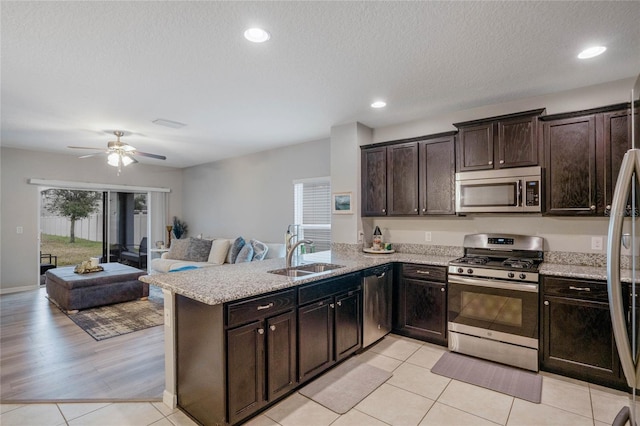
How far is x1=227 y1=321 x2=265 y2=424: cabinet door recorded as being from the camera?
1980 mm

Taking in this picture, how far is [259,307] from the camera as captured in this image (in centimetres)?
215

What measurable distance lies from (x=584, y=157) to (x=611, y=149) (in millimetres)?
183

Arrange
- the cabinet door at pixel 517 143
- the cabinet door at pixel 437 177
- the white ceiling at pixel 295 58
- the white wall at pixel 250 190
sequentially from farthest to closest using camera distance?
the white wall at pixel 250 190
the cabinet door at pixel 437 177
the cabinet door at pixel 517 143
the white ceiling at pixel 295 58

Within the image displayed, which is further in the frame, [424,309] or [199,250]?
[199,250]

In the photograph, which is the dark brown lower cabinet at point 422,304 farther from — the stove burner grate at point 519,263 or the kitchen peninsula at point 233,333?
the kitchen peninsula at point 233,333

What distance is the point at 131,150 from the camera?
470 centimetres

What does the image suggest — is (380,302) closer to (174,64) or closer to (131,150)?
(174,64)

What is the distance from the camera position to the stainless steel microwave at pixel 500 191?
304cm

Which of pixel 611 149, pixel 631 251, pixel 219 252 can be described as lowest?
pixel 219 252

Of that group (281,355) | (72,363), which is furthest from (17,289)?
(281,355)

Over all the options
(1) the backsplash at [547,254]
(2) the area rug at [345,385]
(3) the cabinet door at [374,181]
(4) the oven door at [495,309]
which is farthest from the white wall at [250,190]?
(2) the area rug at [345,385]

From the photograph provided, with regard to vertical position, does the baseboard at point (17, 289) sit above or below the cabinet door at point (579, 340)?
below

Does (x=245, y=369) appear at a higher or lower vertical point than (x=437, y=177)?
lower

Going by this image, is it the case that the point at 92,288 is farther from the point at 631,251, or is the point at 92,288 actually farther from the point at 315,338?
the point at 631,251
